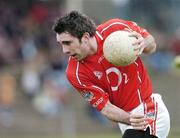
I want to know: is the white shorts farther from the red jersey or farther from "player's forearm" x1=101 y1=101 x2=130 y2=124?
"player's forearm" x1=101 y1=101 x2=130 y2=124

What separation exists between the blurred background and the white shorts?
A: 29.8 ft

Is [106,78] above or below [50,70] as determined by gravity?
above

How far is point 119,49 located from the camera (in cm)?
789

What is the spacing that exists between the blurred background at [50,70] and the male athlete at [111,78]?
30.3ft

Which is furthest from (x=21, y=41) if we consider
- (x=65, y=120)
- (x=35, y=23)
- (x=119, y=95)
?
(x=119, y=95)

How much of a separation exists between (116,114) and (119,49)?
0.84 m

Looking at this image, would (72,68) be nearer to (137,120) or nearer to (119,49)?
(119,49)

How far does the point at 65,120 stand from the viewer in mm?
19422

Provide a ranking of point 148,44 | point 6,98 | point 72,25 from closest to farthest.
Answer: point 72,25
point 148,44
point 6,98

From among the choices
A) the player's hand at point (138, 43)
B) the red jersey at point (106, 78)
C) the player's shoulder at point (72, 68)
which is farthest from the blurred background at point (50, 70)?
the player's hand at point (138, 43)

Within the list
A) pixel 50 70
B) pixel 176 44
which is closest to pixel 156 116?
pixel 50 70

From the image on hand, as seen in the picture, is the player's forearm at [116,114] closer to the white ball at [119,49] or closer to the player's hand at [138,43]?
the white ball at [119,49]

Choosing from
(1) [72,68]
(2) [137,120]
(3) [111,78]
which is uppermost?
(1) [72,68]

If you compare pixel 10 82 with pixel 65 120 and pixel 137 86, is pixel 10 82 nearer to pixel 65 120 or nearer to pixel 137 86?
pixel 65 120
